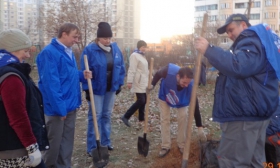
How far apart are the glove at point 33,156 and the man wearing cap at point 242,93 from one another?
5.11 feet

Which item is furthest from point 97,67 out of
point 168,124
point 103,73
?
point 168,124

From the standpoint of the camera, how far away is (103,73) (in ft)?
14.7

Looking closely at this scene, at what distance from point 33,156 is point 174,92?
2.51 m

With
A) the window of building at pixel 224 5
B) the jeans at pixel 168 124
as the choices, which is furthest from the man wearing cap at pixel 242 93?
the window of building at pixel 224 5

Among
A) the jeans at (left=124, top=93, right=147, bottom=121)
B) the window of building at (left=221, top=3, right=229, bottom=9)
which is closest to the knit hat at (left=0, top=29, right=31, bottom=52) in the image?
the jeans at (left=124, top=93, right=147, bottom=121)

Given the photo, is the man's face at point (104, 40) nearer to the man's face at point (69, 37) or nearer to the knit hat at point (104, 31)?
the knit hat at point (104, 31)

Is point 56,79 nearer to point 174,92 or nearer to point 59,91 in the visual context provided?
point 59,91

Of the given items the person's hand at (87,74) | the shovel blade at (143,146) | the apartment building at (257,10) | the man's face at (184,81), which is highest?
the apartment building at (257,10)

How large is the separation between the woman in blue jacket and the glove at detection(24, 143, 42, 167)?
209 cm

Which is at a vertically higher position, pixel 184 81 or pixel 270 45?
pixel 270 45

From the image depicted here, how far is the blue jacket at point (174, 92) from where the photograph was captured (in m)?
4.48

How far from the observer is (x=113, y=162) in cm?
454

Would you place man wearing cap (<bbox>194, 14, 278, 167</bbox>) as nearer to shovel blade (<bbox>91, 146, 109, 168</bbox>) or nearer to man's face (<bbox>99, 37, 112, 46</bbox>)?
shovel blade (<bbox>91, 146, 109, 168</bbox>)

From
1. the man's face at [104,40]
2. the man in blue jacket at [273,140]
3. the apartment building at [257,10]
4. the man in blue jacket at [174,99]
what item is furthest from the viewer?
the apartment building at [257,10]
